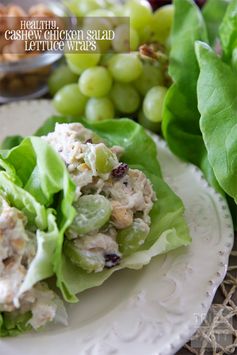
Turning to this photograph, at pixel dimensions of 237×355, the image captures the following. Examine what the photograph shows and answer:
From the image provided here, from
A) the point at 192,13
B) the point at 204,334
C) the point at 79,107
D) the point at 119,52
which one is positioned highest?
the point at 192,13

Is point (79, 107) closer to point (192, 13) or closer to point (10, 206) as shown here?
point (192, 13)

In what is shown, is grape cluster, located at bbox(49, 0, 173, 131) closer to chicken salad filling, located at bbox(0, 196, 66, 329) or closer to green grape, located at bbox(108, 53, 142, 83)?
green grape, located at bbox(108, 53, 142, 83)

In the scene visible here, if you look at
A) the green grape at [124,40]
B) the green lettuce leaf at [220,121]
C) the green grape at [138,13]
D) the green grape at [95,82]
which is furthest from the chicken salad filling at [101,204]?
the green grape at [138,13]

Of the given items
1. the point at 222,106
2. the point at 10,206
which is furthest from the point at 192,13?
the point at 10,206

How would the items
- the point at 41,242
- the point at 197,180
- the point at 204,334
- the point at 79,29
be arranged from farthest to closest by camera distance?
the point at 79,29 < the point at 197,180 < the point at 204,334 < the point at 41,242

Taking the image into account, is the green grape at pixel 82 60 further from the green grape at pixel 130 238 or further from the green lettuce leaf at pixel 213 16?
the green grape at pixel 130 238
